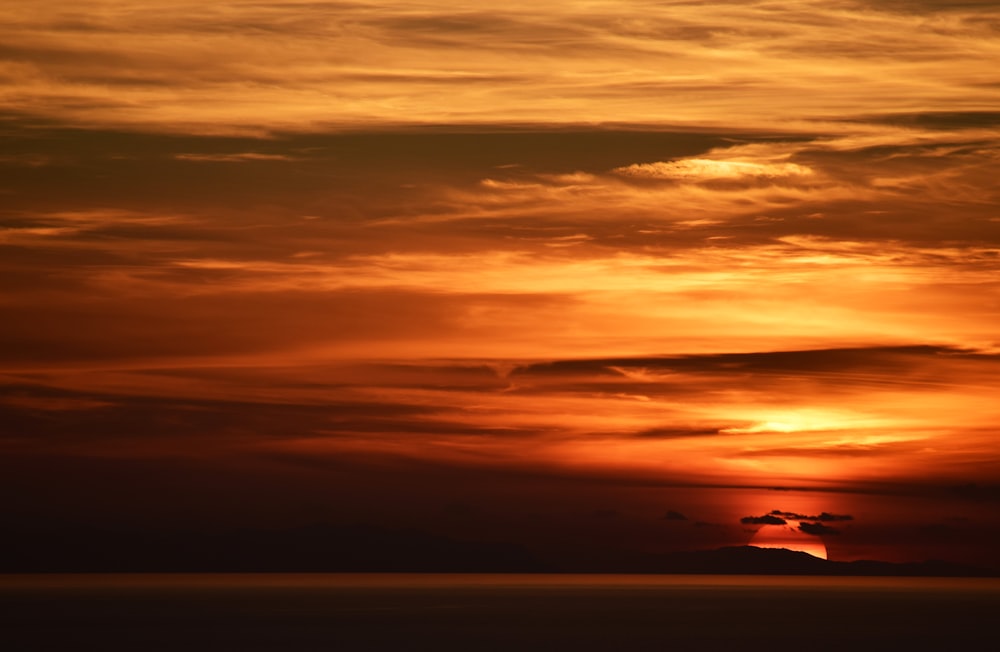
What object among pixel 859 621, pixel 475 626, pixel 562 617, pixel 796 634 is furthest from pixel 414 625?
pixel 859 621

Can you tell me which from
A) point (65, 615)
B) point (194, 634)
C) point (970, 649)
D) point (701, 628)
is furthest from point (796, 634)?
point (65, 615)

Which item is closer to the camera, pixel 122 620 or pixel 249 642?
pixel 249 642

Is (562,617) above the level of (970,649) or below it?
below

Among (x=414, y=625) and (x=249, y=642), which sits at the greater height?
(x=249, y=642)

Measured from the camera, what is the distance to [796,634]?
138 m

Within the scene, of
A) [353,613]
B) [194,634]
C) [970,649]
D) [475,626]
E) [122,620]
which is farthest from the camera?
[353,613]

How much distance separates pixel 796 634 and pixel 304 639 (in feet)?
168

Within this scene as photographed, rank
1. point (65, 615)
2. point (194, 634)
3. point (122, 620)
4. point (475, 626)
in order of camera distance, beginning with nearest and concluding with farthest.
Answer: point (194, 634)
point (475, 626)
point (122, 620)
point (65, 615)

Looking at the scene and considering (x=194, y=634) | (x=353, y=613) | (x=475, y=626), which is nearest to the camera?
(x=194, y=634)

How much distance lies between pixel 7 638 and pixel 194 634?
60.0ft

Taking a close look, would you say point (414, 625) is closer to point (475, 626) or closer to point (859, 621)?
point (475, 626)

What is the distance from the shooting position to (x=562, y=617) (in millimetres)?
177000

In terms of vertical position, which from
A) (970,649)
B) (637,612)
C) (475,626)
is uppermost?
(970,649)

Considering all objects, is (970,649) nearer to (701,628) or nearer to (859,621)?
(701,628)
